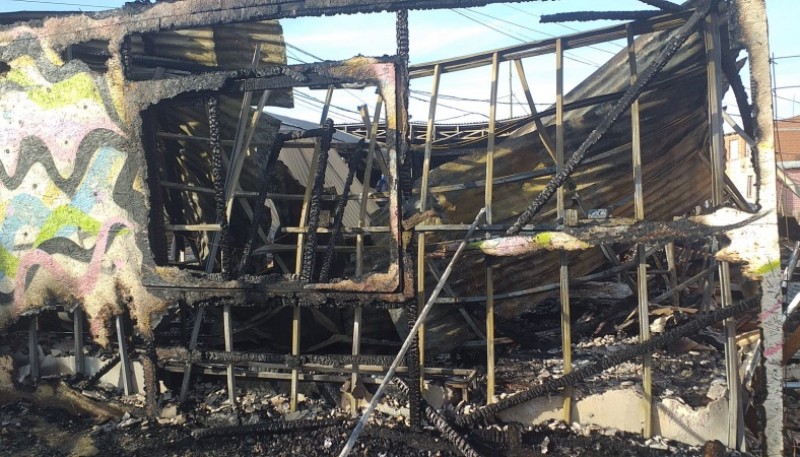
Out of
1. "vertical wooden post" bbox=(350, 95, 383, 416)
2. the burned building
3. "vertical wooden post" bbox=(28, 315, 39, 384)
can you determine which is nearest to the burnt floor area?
the burned building

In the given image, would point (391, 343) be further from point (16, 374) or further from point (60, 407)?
point (16, 374)

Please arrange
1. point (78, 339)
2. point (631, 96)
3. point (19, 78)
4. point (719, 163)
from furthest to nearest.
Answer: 1. point (78, 339)
2. point (19, 78)
3. point (719, 163)
4. point (631, 96)

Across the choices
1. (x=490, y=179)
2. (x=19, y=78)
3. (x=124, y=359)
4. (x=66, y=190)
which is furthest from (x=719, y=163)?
(x=19, y=78)

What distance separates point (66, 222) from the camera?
4.43 metres

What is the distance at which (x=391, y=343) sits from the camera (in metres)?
4.96

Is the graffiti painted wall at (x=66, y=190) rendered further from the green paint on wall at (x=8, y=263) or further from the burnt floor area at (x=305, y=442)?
the burnt floor area at (x=305, y=442)

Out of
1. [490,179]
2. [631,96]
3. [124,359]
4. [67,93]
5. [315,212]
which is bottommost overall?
[124,359]

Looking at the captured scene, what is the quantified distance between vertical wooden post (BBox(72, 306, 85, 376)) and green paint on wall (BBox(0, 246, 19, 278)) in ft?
2.15

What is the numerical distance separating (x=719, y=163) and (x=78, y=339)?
5517 millimetres

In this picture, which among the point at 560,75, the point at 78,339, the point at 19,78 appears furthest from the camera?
the point at 78,339

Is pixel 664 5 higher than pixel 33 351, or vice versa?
pixel 664 5

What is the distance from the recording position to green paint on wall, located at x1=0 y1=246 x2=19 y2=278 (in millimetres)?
4590

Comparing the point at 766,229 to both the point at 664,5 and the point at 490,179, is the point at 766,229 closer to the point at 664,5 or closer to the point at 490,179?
the point at 664,5

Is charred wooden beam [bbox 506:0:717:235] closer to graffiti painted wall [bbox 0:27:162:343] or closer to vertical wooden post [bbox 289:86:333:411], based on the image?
vertical wooden post [bbox 289:86:333:411]
